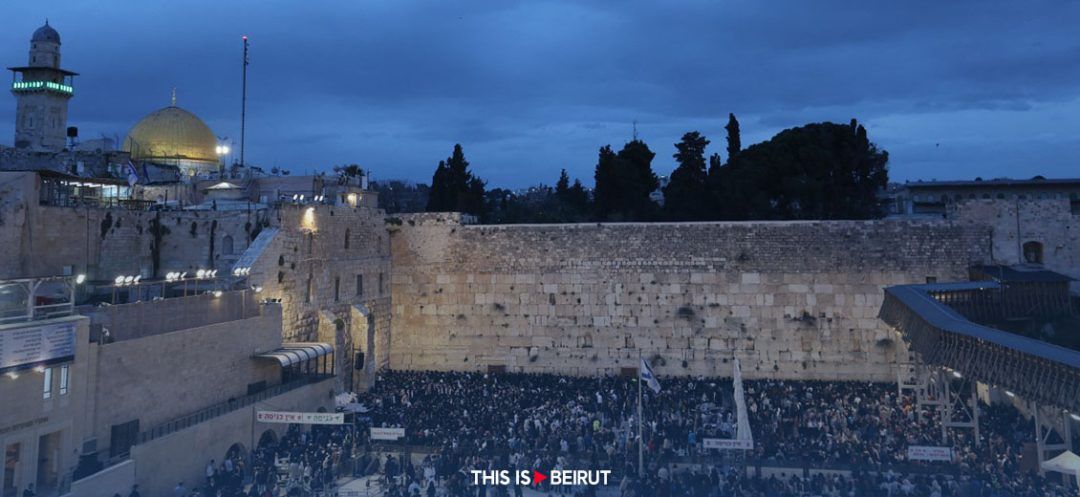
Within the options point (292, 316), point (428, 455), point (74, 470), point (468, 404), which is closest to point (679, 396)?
point (468, 404)

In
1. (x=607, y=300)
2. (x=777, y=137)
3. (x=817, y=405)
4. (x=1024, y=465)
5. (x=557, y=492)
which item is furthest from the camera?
(x=777, y=137)

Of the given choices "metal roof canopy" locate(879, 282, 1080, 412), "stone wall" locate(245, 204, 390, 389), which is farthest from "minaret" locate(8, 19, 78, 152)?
"metal roof canopy" locate(879, 282, 1080, 412)

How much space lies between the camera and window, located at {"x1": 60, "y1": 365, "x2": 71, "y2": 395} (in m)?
10.2

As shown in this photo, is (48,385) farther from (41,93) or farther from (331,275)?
(41,93)

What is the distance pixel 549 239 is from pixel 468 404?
245 inches

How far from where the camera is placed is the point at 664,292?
20453 mm

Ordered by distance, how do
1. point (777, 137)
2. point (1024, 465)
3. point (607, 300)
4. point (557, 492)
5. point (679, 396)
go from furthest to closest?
point (777, 137)
point (607, 300)
point (679, 396)
point (557, 492)
point (1024, 465)

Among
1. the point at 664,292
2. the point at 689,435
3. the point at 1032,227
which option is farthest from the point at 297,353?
the point at 1032,227

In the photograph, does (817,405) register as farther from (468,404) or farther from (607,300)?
(468,404)


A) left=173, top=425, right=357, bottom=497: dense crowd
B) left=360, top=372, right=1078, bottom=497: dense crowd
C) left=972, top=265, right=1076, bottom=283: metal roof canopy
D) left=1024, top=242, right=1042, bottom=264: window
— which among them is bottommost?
left=173, top=425, right=357, bottom=497: dense crowd

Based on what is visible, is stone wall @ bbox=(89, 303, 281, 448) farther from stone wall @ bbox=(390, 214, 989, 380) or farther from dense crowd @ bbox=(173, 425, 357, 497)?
stone wall @ bbox=(390, 214, 989, 380)

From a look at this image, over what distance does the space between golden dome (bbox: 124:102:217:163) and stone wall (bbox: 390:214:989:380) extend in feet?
37.8

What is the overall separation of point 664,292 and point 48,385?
14938 mm

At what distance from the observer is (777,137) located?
24516mm
